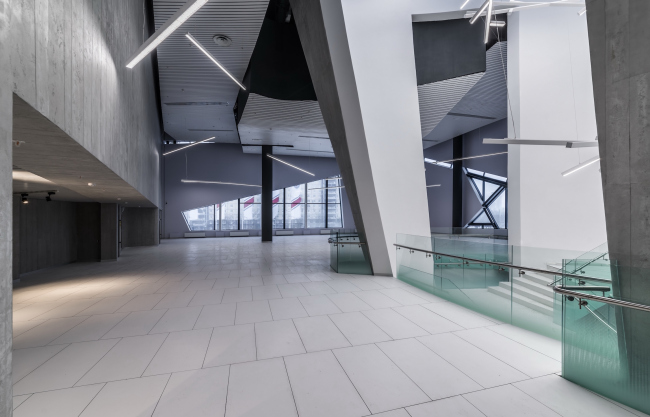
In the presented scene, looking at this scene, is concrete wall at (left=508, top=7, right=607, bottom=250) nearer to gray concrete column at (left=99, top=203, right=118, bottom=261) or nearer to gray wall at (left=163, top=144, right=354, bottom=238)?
gray concrete column at (left=99, top=203, right=118, bottom=261)

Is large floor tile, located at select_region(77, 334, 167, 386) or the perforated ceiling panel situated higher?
the perforated ceiling panel

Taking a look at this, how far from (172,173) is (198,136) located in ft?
12.3

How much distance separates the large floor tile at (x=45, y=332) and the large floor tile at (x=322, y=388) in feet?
10.8

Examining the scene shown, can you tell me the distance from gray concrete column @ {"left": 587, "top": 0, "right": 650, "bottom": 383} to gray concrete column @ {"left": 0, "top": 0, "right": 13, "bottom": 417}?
14.5ft

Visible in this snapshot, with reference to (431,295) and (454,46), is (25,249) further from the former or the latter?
(454,46)

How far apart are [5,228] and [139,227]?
682 inches

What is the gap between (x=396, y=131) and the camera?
A: 725 cm

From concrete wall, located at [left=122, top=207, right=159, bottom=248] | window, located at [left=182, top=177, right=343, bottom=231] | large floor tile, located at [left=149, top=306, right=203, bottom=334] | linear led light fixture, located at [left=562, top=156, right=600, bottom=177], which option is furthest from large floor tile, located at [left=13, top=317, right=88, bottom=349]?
window, located at [left=182, top=177, right=343, bottom=231]

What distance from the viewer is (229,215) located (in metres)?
23.3

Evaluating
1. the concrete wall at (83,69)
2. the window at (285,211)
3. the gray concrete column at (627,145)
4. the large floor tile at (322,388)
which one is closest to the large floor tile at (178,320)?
the large floor tile at (322,388)

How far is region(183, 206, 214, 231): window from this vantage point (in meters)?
21.8

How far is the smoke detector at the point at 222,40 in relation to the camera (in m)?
8.95

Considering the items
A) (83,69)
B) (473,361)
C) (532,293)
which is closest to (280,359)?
(473,361)

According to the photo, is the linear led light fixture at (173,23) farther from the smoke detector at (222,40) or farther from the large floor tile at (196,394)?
the smoke detector at (222,40)
